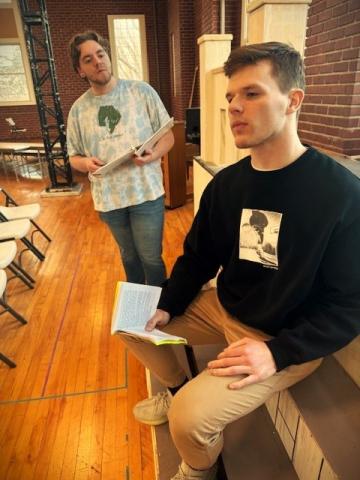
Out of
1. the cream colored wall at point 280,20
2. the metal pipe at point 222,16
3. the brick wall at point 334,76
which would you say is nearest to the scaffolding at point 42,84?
the metal pipe at point 222,16

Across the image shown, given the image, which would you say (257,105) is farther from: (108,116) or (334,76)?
(334,76)

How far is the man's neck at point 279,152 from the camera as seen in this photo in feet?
3.22

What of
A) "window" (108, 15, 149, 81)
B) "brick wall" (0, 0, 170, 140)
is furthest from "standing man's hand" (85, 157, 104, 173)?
"brick wall" (0, 0, 170, 140)

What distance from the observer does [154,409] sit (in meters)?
1.48

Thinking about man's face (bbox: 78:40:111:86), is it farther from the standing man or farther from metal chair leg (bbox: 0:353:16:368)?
metal chair leg (bbox: 0:353:16:368)

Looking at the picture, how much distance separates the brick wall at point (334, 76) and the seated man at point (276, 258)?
170 cm

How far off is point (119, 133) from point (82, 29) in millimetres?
8537

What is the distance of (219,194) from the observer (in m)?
1.19

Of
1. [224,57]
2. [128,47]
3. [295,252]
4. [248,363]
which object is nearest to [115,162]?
[295,252]

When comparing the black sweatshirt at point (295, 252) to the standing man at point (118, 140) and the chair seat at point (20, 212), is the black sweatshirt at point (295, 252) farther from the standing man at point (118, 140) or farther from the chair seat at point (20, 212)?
the chair seat at point (20, 212)

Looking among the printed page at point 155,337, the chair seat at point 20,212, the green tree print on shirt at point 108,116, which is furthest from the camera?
the chair seat at point 20,212

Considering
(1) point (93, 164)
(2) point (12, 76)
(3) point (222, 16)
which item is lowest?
(1) point (93, 164)

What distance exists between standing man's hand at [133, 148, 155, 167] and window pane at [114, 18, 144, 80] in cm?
798

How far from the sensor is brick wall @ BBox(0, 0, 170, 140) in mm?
8258
